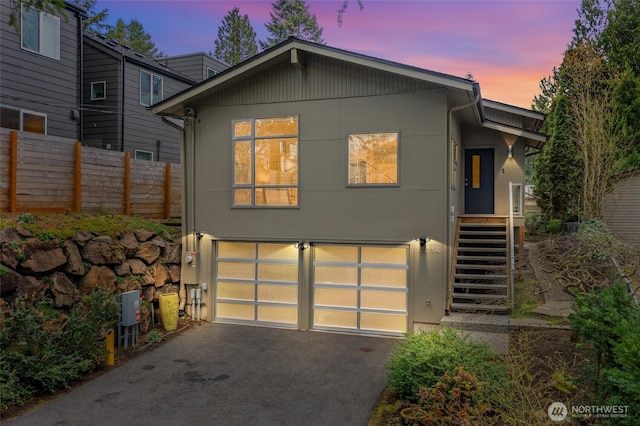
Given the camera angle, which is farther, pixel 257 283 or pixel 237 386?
pixel 257 283

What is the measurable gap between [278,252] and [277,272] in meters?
0.47

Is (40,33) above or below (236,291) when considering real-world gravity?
above

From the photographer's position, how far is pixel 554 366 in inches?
239

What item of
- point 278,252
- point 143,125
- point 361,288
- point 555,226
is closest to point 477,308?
point 361,288

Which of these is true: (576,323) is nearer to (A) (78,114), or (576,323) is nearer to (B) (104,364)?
(B) (104,364)

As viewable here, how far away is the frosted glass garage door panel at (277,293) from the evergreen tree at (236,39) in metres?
25.0

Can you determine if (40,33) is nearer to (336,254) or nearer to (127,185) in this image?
(127,185)

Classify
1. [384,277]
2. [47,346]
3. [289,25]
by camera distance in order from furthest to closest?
[289,25], [384,277], [47,346]

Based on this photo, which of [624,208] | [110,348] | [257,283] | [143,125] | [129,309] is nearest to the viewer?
[110,348]

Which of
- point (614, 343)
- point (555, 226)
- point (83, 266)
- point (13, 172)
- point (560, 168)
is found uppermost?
point (560, 168)

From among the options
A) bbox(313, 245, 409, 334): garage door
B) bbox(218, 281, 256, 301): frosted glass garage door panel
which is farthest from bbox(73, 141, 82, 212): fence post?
bbox(313, 245, 409, 334): garage door

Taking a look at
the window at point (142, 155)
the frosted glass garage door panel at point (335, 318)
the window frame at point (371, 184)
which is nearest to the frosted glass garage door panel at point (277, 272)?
the frosted glass garage door panel at point (335, 318)

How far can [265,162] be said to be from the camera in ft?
33.6

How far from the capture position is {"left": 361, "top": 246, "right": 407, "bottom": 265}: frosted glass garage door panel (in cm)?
947
